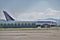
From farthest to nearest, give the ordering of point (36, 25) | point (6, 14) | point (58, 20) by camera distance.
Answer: point (6, 14) → point (58, 20) → point (36, 25)

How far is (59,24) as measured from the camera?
42.0 m

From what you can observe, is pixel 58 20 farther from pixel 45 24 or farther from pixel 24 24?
pixel 24 24

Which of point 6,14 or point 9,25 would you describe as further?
point 6,14

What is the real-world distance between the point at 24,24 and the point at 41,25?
3.88 m

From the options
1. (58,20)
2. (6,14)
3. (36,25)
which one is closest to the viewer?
(36,25)

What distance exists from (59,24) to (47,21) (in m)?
3.15

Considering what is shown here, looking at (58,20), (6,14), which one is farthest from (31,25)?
(6,14)

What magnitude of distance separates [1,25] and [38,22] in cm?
850

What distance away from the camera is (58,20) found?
149 feet

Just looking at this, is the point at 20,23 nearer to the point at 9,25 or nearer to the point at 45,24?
the point at 9,25

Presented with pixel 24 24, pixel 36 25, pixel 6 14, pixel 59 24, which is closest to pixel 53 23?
pixel 59 24

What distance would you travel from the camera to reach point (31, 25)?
41.8 meters

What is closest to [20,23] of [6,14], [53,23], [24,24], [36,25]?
[24,24]

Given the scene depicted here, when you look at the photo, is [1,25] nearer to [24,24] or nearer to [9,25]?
[9,25]
